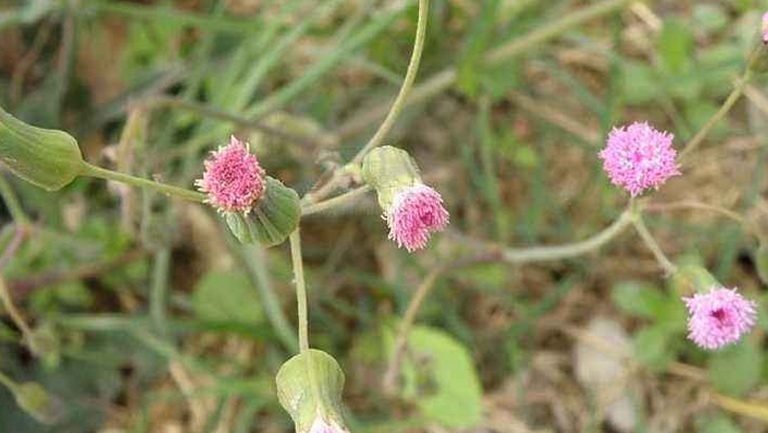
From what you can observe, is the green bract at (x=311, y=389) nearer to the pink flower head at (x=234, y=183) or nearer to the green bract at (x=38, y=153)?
the pink flower head at (x=234, y=183)

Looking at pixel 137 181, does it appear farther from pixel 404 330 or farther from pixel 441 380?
pixel 441 380

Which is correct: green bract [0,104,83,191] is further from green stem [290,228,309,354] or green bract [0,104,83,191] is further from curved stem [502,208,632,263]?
curved stem [502,208,632,263]

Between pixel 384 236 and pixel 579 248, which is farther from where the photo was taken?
pixel 384 236

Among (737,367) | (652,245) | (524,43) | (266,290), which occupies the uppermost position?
(524,43)

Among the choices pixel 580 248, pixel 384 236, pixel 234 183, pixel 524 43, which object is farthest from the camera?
pixel 384 236

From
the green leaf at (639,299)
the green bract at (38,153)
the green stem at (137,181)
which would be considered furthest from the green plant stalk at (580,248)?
the green bract at (38,153)

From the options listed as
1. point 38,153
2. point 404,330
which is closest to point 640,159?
point 404,330

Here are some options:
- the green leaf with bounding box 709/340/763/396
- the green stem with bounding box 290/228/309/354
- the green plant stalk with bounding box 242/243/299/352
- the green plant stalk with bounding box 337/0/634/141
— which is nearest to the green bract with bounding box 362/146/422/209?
→ the green stem with bounding box 290/228/309/354

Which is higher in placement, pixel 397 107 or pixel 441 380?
pixel 441 380
